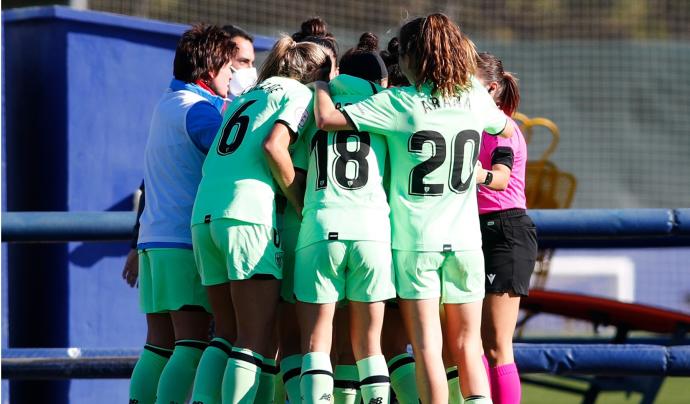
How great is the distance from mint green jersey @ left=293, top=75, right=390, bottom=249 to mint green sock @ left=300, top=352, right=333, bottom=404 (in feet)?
1.40

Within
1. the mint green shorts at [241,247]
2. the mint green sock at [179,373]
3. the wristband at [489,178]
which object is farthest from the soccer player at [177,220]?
the wristband at [489,178]

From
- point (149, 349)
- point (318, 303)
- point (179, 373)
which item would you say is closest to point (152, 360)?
point (149, 349)

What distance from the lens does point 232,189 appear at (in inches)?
164

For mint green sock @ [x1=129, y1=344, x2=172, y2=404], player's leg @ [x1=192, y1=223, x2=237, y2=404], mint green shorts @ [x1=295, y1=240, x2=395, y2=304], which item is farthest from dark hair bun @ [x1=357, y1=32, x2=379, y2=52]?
mint green sock @ [x1=129, y1=344, x2=172, y2=404]

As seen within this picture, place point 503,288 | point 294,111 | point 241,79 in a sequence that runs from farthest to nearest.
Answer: point 241,79
point 503,288
point 294,111

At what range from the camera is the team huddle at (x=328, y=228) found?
411 cm

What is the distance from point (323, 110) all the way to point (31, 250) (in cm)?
282

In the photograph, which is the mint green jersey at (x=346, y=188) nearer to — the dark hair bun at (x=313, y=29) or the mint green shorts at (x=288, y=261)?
the mint green shorts at (x=288, y=261)

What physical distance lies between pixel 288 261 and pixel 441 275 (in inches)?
24.3

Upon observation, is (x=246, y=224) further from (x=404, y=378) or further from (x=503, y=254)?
(x=503, y=254)

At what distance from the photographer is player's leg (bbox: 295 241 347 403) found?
407 centimetres

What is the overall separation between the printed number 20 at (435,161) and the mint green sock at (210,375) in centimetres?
98

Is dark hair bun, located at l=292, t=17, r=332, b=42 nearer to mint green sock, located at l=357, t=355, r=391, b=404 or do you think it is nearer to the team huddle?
the team huddle

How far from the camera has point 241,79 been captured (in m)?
5.09
